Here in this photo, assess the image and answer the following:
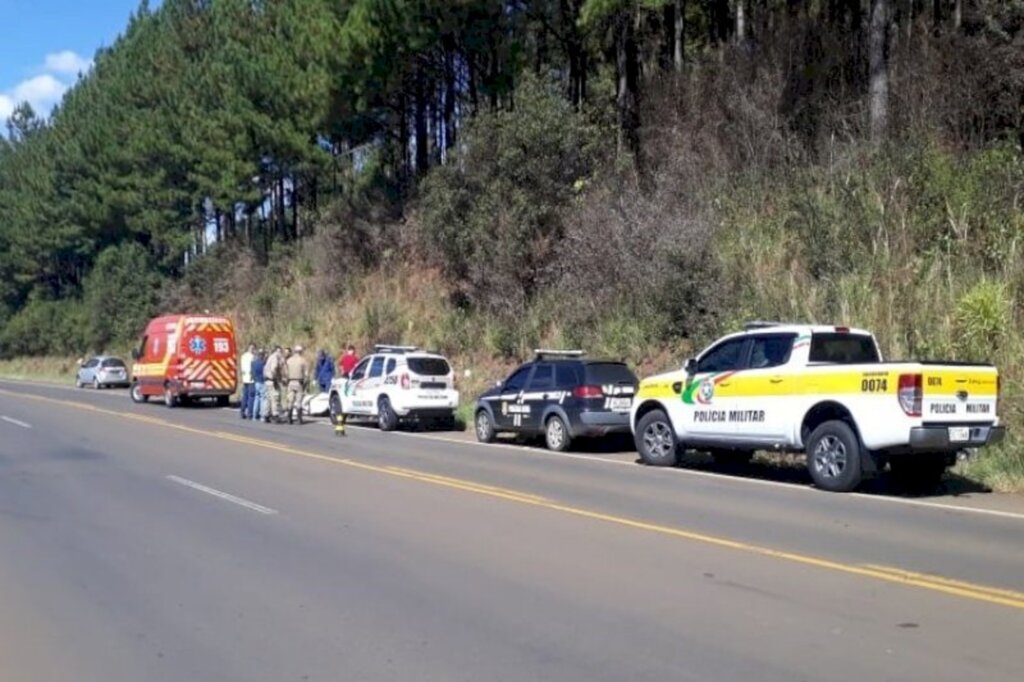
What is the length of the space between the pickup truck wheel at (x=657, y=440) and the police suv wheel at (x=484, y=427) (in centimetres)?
519

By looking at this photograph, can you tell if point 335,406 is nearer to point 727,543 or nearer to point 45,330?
point 727,543

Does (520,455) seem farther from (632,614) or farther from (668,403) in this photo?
(632,614)

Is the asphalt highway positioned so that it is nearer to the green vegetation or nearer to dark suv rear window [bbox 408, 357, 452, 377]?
the green vegetation

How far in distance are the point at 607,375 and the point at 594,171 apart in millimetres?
12555

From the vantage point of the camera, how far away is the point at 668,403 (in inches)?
707

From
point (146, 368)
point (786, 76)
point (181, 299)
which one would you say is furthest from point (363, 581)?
point (181, 299)

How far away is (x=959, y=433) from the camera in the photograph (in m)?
14.4

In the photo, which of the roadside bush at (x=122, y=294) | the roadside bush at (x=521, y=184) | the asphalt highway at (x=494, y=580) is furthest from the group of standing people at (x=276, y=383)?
the roadside bush at (x=122, y=294)

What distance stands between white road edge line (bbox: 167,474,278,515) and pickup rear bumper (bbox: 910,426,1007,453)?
7.34 metres

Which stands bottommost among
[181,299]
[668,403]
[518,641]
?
[518,641]

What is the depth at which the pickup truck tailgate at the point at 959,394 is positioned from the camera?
1427 cm

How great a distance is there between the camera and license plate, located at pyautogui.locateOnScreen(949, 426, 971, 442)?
14.3 metres

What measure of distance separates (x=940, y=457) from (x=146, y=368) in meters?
28.8

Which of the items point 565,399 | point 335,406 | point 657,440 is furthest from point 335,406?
point 657,440
